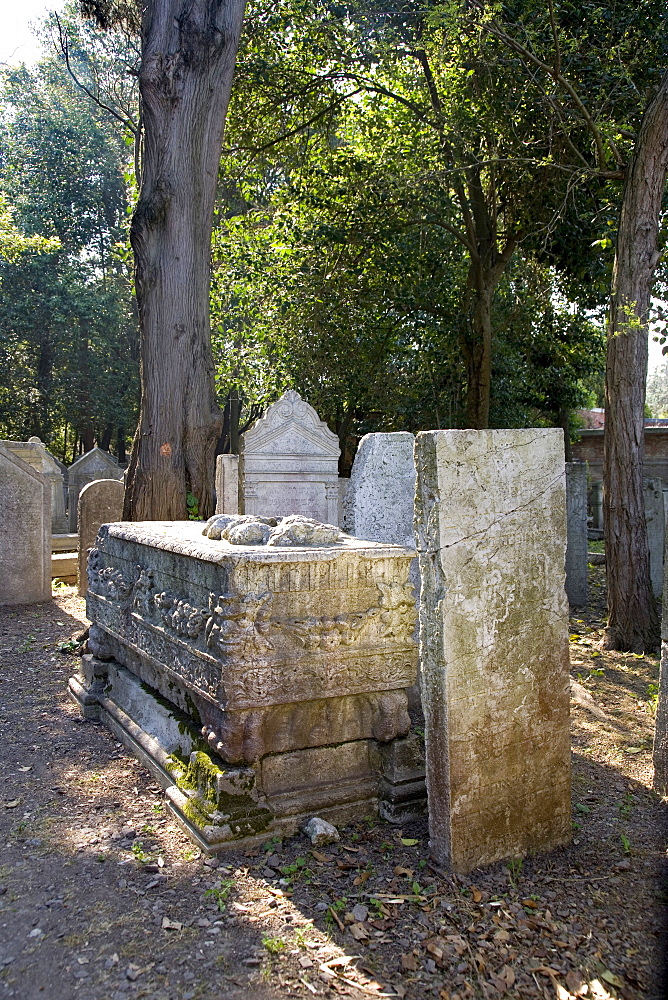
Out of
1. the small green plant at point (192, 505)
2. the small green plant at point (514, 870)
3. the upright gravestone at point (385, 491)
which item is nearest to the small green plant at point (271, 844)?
the small green plant at point (514, 870)

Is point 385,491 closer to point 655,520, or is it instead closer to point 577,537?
point 577,537

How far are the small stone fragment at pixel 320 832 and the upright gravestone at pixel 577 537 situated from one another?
20.6 feet

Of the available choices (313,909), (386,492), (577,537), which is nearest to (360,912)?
(313,909)

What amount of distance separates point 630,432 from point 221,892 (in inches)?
223

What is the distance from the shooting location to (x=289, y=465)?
8594 mm

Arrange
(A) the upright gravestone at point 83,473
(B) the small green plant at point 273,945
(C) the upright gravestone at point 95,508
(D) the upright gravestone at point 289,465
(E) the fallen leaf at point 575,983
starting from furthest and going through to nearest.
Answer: (A) the upright gravestone at point 83,473
(C) the upright gravestone at point 95,508
(D) the upright gravestone at point 289,465
(B) the small green plant at point 273,945
(E) the fallen leaf at point 575,983

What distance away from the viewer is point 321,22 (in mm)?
9648

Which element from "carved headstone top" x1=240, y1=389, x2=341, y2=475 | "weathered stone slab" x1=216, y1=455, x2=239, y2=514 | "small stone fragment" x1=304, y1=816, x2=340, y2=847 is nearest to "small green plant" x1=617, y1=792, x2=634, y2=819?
"small stone fragment" x1=304, y1=816, x2=340, y2=847

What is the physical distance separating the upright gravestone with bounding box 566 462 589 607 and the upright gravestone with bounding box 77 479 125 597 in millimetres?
5660

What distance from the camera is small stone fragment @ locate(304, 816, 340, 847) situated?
336cm

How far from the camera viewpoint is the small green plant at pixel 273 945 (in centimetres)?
265

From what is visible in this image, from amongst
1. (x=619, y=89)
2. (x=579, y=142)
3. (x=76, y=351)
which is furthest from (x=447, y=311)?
(x=76, y=351)

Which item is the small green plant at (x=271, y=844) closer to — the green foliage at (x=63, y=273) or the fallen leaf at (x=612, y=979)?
the fallen leaf at (x=612, y=979)

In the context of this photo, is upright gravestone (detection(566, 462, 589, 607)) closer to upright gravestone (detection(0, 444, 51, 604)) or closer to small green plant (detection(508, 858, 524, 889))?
small green plant (detection(508, 858, 524, 889))
